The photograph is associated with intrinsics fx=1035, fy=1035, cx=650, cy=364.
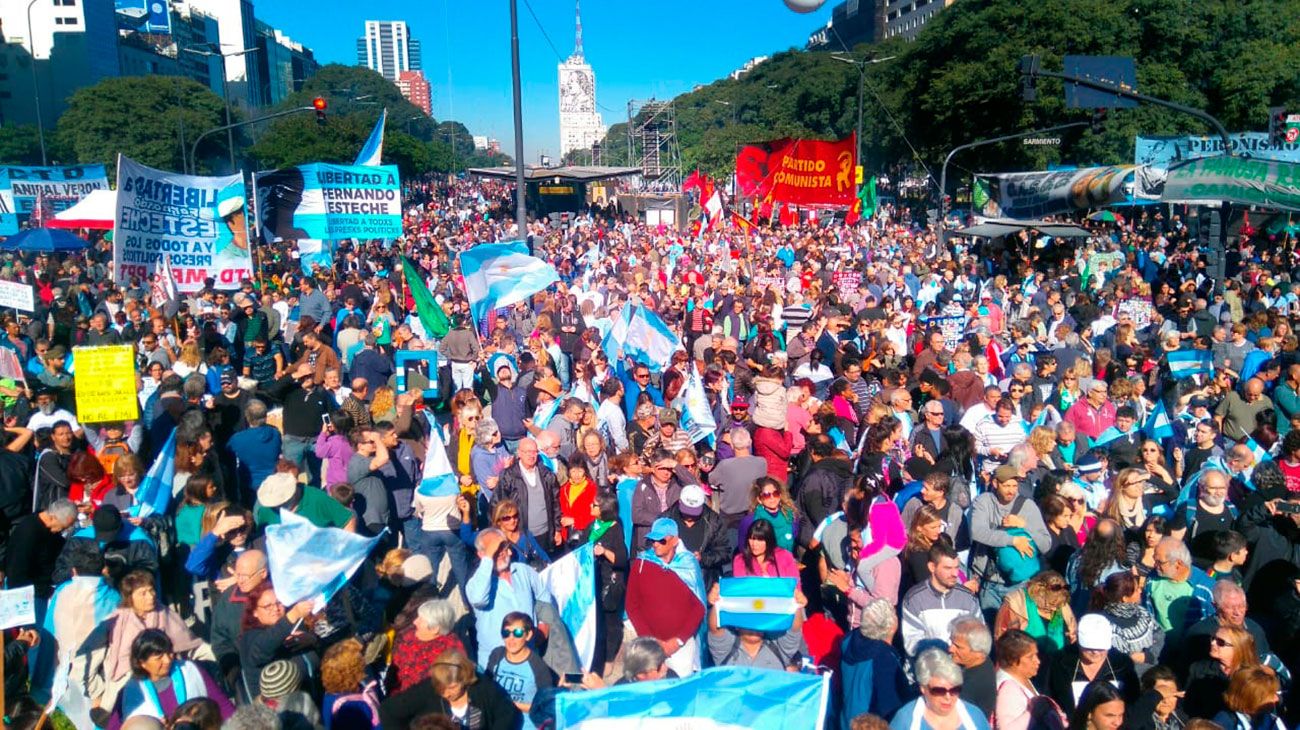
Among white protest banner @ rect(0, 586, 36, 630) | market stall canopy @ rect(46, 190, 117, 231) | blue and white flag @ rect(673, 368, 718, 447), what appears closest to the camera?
white protest banner @ rect(0, 586, 36, 630)

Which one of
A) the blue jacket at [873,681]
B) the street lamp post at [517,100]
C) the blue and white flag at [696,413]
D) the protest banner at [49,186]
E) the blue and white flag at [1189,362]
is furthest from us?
the protest banner at [49,186]

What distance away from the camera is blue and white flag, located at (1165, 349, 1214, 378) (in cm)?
998

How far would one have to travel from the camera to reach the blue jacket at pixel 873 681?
4.48 meters

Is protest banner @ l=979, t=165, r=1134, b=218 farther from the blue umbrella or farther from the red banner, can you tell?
the blue umbrella

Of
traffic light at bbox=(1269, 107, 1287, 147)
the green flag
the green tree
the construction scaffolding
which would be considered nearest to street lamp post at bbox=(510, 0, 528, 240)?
the green flag

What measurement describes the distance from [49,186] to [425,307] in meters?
18.2

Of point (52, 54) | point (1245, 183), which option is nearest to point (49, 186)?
point (1245, 183)

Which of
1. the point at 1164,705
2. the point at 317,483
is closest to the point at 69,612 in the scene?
the point at 317,483

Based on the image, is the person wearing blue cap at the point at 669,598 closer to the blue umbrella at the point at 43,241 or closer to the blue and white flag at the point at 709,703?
the blue and white flag at the point at 709,703

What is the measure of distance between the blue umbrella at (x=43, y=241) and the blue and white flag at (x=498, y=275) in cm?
1071

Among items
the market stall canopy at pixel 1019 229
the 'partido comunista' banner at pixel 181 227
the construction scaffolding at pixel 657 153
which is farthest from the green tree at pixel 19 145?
the market stall canopy at pixel 1019 229

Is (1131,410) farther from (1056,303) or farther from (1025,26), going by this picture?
(1025,26)

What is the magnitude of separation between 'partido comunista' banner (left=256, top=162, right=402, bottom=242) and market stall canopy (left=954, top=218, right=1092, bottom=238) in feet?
37.5

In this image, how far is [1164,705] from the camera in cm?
414
